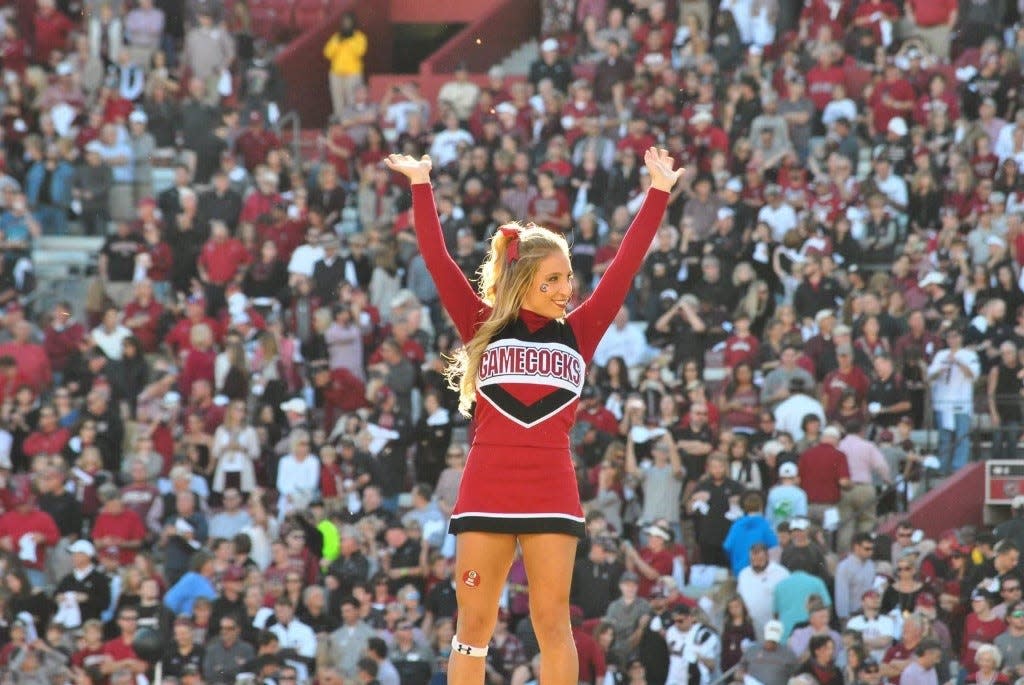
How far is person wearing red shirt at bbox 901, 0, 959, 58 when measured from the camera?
18.6 metres

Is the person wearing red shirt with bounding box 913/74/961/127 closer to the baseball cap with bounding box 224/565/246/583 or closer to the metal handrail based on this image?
the metal handrail

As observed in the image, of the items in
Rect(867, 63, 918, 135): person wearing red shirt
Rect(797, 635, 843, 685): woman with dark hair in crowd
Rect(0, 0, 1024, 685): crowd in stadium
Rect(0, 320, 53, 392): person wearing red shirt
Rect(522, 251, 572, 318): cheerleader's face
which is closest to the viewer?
Rect(522, 251, 572, 318): cheerleader's face

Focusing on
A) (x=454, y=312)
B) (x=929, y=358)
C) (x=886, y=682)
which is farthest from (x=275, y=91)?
(x=454, y=312)

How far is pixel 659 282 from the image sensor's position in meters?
15.8

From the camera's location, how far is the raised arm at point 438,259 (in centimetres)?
618

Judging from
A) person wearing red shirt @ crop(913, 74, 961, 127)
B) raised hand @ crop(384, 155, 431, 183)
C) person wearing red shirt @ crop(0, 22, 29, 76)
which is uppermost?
person wearing red shirt @ crop(0, 22, 29, 76)

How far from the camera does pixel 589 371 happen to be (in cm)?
1473

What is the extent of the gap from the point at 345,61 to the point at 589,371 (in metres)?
8.47

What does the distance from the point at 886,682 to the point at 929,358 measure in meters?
3.54

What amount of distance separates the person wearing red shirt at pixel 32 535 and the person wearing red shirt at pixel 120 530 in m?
0.32

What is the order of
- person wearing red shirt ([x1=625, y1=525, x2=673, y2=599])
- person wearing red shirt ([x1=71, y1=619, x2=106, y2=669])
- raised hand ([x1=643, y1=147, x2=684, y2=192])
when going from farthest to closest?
person wearing red shirt ([x1=625, y1=525, x2=673, y2=599])
person wearing red shirt ([x1=71, y1=619, x2=106, y2=669])
raised hand ([x1=643, y1=147, x2=684, y2=192])

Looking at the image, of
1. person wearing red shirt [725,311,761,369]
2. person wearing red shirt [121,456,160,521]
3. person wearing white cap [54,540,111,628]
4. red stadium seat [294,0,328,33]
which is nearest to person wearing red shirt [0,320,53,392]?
person wearing red shirt [121,456,160,521]

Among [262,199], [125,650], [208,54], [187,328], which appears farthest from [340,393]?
[208,54]

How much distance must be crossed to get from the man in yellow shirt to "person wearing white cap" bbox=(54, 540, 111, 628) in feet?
30.6
